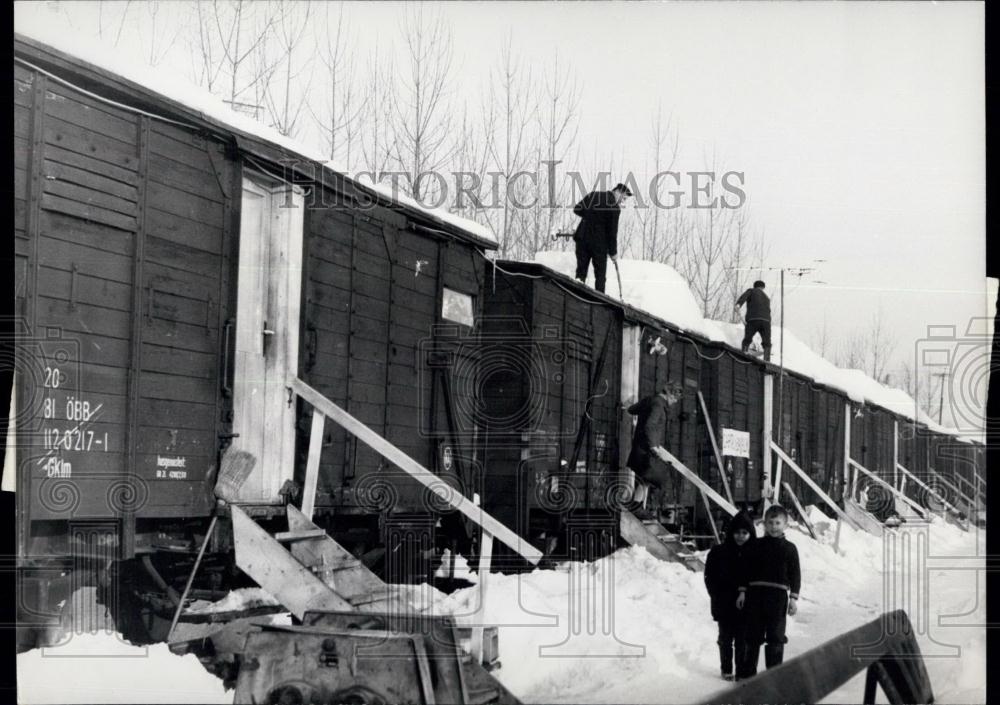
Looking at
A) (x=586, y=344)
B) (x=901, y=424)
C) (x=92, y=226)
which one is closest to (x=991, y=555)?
(x=92, y=226)

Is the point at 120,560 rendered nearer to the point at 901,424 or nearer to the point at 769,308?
the point at 769,308

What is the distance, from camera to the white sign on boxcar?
46.5ft

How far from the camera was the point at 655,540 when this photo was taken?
1005 cm

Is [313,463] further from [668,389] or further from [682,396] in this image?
[682,396]

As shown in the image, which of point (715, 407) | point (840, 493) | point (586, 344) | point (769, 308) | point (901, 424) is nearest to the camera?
point (586, 344)

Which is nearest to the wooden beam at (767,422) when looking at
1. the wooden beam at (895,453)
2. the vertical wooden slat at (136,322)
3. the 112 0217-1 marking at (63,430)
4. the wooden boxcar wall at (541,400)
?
the wooden boxcar wall at (541,400)

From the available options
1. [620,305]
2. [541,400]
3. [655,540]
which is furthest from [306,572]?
[620,305]

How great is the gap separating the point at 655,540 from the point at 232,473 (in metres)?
5.31

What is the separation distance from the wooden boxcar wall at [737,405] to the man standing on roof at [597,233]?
300cm

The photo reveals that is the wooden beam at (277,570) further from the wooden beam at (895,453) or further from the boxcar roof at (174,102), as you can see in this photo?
the wooden beam at (895,453)

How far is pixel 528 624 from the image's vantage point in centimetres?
661

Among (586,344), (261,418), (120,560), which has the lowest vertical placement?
(120,560)

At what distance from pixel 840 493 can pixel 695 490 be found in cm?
696

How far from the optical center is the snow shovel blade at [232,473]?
5797 millimetres
